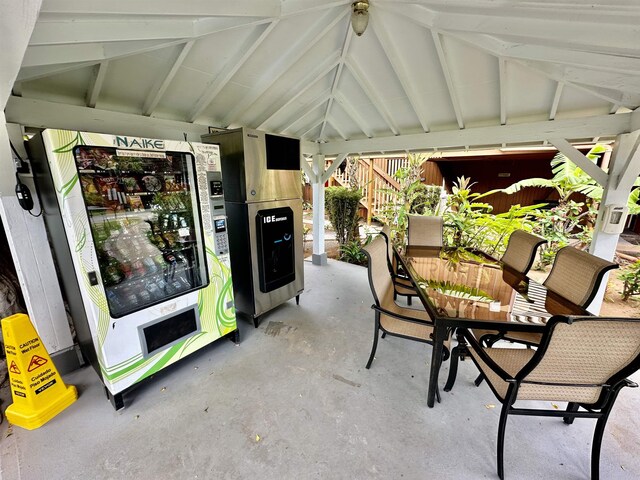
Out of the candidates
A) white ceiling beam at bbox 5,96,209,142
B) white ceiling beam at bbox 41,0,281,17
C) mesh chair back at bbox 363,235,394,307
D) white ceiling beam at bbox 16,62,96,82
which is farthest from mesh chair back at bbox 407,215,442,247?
white ceiling beam at bbox 16,62,96,82

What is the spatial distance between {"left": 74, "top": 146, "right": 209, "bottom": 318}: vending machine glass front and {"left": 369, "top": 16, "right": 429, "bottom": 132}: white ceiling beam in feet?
5.72

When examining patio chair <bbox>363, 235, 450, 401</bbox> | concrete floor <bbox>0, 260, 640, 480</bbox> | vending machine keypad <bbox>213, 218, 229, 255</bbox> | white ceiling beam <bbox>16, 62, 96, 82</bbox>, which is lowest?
concrete floor <bbox>0, 260, 640, 480</bbox>

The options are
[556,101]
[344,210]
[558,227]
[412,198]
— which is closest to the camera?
[556,101]

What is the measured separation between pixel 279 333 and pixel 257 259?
839 mm

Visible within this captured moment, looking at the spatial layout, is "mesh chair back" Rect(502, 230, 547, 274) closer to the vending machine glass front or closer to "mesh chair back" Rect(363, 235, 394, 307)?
"mesh chair back" Rect(363, 235, 394, 307)

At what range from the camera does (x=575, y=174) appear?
418 centimetres

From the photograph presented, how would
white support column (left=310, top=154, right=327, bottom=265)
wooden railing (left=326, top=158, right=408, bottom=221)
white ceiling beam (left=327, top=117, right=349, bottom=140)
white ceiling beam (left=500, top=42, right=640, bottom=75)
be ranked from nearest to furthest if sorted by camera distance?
white ceiling beam (left=500, top=42, right=640, bottom=75) → white ceiling beam (left=327, top=117, right=349, bottom=140) → white support column (left=310, top=154, right=327, bottom=265) → wooden railing (left=326, top=158, right=408, bottom=221)

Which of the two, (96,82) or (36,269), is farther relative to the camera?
(36,269)

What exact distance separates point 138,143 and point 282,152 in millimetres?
1368

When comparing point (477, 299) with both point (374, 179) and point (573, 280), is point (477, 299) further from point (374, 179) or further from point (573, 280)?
point (374, 179)

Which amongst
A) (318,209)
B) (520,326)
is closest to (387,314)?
(520,326)

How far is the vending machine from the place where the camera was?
1591 millimetres

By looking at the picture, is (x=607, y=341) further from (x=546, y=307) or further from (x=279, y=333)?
(x=279, y=333)

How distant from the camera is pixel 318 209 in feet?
→ 15.8
